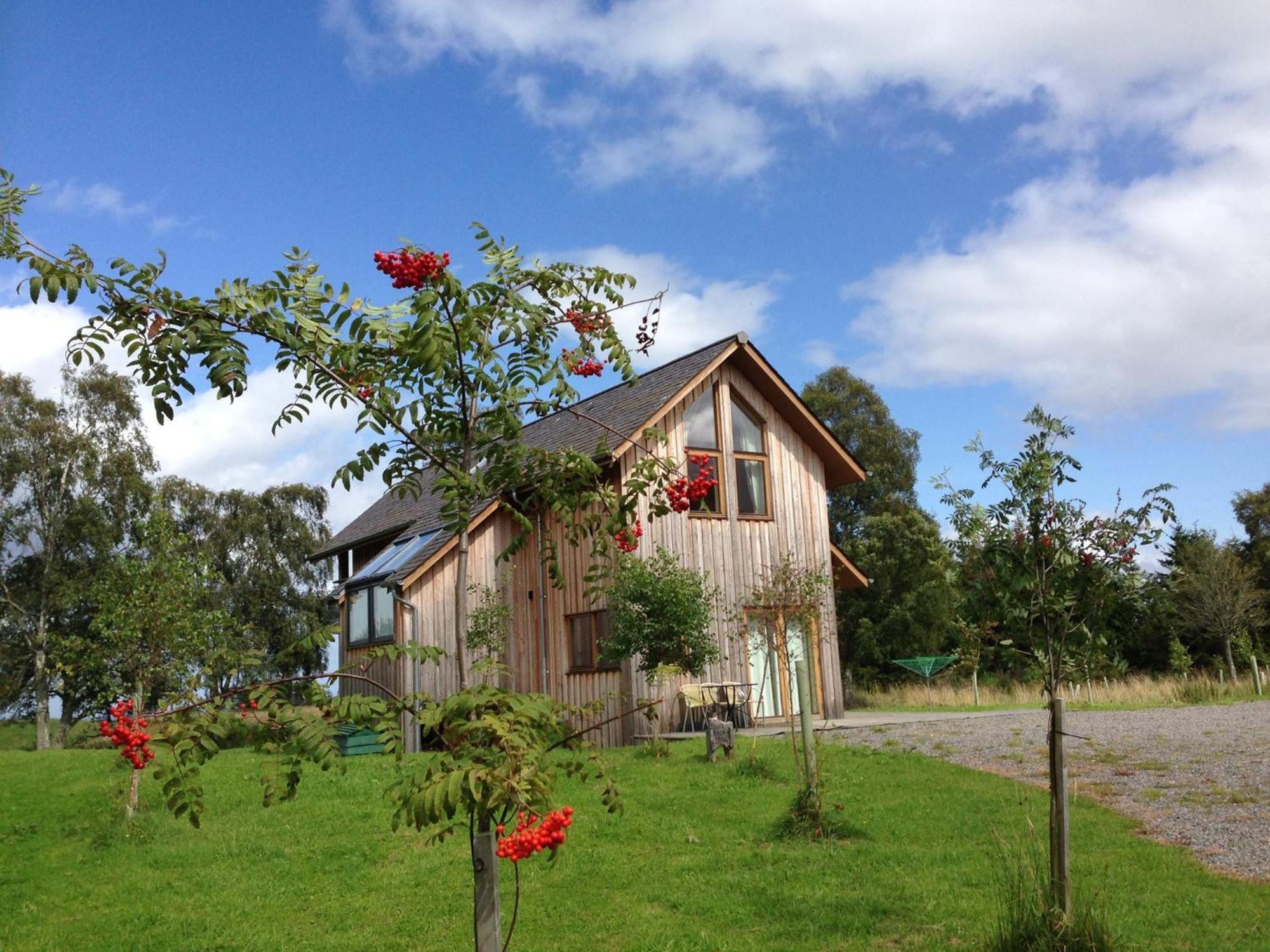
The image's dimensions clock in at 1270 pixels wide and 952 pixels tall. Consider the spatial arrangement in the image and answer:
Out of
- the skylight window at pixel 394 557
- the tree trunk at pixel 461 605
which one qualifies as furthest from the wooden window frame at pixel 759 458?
the tree trunk at pixel 461 605

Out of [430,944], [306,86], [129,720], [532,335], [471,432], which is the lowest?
[430,944]

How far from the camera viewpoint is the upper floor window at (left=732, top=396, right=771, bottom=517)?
18031mm

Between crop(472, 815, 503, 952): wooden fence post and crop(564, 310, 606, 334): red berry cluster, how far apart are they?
7.15ft

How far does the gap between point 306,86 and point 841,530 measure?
101 ft

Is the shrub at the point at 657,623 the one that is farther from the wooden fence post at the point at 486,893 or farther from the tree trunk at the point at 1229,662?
the tree trunk at the point at 1229,662

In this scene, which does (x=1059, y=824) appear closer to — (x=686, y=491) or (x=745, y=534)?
(x=686, y=491)

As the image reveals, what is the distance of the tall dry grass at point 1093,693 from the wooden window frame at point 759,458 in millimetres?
6506

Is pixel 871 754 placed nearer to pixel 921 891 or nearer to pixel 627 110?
pixel 921 891

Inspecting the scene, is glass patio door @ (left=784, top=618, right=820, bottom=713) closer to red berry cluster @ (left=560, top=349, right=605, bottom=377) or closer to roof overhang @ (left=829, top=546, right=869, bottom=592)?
roof overhang @ (left=829, top=546, right=869, bottom=592)

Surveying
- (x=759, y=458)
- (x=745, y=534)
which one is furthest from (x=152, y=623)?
(x=759, y=458)

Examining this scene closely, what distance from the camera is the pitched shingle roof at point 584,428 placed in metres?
17.3

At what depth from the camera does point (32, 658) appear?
27625 millimetres

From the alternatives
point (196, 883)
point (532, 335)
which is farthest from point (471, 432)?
point (196, 883)

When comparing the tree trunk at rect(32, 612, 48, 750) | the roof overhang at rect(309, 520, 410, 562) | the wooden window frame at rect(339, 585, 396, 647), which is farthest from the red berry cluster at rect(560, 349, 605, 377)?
the tree trunk at rect(32, 612, 48, 750)
